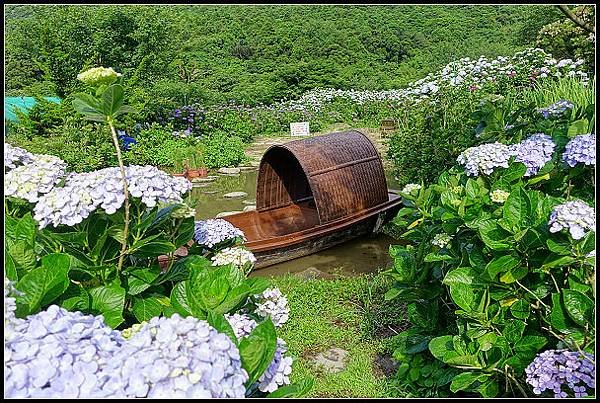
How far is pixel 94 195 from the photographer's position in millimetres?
1539

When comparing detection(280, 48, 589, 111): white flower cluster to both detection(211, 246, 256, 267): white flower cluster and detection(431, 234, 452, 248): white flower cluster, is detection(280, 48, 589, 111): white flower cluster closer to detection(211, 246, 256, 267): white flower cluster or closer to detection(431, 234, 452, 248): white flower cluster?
detection(431, 234, 452, 248): white flower cluster

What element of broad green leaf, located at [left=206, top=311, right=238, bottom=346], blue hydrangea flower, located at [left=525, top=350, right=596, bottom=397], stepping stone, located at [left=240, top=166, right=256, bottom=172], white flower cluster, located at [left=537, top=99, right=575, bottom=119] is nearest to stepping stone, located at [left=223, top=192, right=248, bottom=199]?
stepping stone, located at [left=240, top=166, right=256, bottom=172]

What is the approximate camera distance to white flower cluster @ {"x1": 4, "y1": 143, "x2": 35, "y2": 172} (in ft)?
6.30

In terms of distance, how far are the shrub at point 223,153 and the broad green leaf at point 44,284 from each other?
8.67 metres

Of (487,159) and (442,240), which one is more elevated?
(487,159)

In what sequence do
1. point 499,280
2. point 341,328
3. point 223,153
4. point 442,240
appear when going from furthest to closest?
1. point 223,153
2. point 341,328
3. point 442,240
4. point 499,280

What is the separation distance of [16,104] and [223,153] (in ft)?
14.2

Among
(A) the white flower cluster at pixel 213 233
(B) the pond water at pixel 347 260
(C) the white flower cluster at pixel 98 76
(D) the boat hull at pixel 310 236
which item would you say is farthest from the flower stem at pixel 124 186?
(D) the boat hull at pixel 310 236

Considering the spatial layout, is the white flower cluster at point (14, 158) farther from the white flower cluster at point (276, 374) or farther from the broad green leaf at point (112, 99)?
the white flower cluster at point (276, 374)

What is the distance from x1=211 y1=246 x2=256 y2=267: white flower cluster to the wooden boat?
118 inches

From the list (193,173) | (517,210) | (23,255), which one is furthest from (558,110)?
(193,173)

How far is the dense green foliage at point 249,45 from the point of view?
10.8m

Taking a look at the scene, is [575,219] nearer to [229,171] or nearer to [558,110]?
[558,110]

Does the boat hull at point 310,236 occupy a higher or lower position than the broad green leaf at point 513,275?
lower
